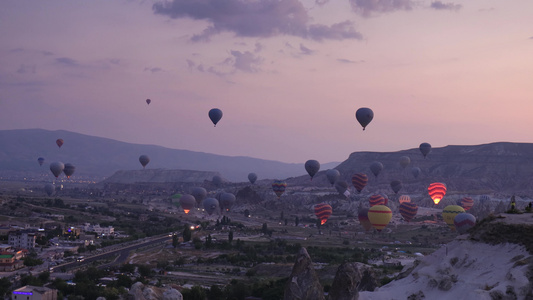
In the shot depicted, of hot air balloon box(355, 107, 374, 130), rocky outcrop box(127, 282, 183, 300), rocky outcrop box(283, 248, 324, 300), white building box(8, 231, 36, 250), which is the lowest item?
white building box(8, 231, 36, 250)

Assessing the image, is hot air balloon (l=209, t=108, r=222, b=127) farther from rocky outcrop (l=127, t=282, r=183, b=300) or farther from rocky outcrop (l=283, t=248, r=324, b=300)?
rocky outcrop (l=283, t=248, r=324, b=300)

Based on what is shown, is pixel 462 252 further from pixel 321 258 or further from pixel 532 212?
pixel 321 258

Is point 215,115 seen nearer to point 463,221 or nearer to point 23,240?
point 23,240

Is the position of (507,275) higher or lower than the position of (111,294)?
higher

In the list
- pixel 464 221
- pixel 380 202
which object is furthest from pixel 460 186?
pixel 464 221

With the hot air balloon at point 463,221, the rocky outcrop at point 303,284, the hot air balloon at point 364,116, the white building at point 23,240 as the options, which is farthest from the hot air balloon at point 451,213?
the rocky outcrop at point 303,284

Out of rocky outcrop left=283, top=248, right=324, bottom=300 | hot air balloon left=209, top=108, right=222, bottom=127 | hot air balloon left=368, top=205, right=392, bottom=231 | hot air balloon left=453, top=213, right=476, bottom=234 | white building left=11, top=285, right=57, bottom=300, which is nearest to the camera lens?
rocky outcrop left=283, top=248, right=324, bottom=300

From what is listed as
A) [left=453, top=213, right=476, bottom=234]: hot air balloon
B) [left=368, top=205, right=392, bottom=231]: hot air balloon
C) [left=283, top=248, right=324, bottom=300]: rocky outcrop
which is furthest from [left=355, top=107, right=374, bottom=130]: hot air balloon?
[left=283, top=248, right=324, bottom=300]: rocky outcrop

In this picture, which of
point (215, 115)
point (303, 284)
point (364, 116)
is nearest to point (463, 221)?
point (364, 116)
